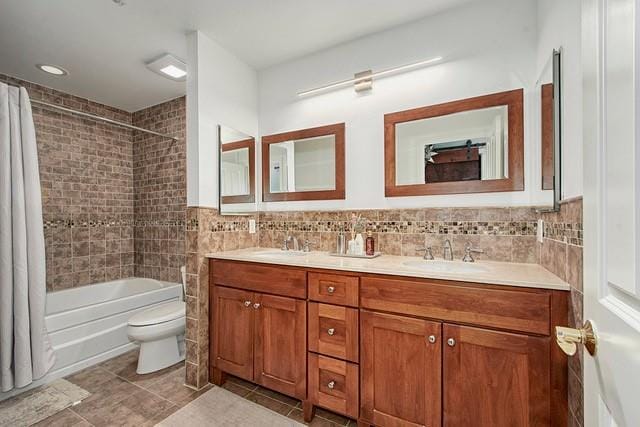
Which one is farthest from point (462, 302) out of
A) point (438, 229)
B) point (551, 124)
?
Answer: point (551, 124)

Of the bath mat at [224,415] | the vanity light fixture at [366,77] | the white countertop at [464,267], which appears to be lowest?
the bath mat at [224,415]

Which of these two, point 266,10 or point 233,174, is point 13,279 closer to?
point 233,174

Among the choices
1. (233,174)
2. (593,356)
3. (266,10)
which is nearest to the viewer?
(593,356)

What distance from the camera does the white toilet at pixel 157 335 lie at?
6.81ft

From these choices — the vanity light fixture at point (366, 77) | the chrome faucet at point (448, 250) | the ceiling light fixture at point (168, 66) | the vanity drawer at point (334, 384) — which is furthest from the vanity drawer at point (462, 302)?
the ceiling light fixture at point (168, 66)

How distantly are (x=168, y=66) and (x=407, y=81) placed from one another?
2.02 metres

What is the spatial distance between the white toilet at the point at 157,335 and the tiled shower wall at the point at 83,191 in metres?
1.39

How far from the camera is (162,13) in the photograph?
1829 millimetres

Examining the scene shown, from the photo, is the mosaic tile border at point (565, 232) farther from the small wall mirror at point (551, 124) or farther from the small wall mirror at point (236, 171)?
the small wall mirror at point (236, 171)

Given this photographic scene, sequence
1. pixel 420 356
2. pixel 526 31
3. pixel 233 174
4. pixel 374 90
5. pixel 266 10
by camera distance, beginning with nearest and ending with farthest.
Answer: pixel 420 356
pixel 526 31
pixel 266 10
pixel 374 90
pixel 233 174

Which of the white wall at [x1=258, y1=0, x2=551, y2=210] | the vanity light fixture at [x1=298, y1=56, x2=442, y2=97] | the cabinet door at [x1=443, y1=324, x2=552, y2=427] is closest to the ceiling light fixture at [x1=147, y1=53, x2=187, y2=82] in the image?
the white wall at [x1=258, y1=0, x2=551, y2=210]

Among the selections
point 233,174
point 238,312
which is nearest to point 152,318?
point 238,312

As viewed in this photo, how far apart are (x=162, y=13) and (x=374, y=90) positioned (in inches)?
59.9

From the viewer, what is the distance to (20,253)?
1.85 meters
